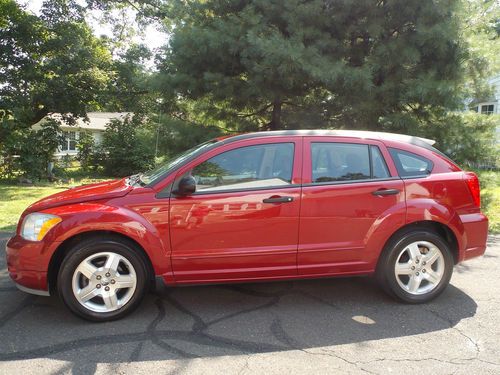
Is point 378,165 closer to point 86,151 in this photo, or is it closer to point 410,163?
point 410,163

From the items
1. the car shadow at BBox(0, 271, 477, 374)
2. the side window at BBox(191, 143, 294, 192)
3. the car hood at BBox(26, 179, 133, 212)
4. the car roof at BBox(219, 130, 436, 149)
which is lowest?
the car shadow at BBox(0, 271, 477, 374)

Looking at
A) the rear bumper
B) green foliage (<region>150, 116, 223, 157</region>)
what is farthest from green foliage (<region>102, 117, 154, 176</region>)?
the rear bumper

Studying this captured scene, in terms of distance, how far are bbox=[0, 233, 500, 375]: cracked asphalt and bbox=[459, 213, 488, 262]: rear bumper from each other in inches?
18.3

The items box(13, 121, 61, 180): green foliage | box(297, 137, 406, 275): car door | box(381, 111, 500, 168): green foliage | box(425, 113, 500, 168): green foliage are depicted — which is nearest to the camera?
box(297, 137, 406, 275): car door

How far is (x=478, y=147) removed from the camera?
771 cm

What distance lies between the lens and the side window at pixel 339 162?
13.6ft

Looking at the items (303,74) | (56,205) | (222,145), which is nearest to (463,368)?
(222,145)

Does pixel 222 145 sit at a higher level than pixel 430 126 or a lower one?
lower

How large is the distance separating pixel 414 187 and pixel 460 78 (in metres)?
4.23

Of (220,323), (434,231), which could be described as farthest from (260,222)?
(434,231)

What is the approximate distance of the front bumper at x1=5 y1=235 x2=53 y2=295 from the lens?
3.69m

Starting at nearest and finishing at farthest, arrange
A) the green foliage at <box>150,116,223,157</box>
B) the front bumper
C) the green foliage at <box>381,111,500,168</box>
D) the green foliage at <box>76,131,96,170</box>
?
the front bumper → the green foliage at <box>381,111,500,168</box> → the green foliage at <box>150,116,223,157</box> → the green foliage at <box>76,131,96,170</box>

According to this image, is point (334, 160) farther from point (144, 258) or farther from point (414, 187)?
point (144, 258)

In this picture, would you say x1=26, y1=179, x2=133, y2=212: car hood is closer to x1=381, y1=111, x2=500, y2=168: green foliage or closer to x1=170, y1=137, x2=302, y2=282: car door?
x1=170, y1=137, x2=302, y2=282: car door
